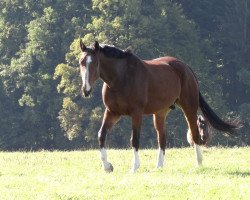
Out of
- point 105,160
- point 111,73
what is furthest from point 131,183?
point 111,73

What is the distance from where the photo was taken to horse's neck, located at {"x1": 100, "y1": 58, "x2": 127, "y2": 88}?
1296cm

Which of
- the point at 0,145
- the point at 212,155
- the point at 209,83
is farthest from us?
the point at 0,145

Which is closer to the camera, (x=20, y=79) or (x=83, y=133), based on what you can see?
(x=83, y=133)

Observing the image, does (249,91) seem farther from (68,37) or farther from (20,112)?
(20,112)

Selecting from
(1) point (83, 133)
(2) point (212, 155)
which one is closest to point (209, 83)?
(1) point (83, 133)

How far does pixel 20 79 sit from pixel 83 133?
24.7 ft

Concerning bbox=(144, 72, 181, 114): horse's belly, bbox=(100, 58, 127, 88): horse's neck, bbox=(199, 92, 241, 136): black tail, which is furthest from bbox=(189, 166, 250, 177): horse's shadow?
bbox=(100, 58, 127, 88): horse's neck

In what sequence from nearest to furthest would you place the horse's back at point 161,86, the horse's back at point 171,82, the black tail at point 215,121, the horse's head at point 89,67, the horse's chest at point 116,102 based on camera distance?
the horse's head at point 89,67 → the horse's chest at point 116,102 → the horse's back at point 161,86 → the horse's back at point 171,82 → the black tail at point 215,121

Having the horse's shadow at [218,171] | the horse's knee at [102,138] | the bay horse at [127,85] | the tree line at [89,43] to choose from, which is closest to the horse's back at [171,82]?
the bay horse at [127,85]

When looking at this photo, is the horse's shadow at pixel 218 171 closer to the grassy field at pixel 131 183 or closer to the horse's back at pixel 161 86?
the grassy field at pixel 131 183

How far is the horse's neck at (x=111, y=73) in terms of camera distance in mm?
12961

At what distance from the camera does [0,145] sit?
156ft

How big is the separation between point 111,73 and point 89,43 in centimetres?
3146

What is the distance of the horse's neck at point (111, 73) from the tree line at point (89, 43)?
28.4m
